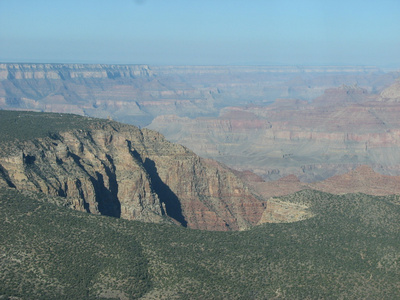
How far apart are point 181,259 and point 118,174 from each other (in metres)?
40.2

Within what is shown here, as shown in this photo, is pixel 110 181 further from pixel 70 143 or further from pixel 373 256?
pixel 373 256

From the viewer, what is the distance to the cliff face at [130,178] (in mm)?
89625

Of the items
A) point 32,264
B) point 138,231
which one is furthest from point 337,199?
point 32,264

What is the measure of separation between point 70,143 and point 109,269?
4243 cm

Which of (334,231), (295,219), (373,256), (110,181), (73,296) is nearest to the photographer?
(73,296)

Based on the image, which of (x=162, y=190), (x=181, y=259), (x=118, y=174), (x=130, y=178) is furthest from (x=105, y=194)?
(x=181, y=259)

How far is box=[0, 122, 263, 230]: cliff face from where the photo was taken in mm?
89625

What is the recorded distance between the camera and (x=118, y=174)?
104688 millimetres

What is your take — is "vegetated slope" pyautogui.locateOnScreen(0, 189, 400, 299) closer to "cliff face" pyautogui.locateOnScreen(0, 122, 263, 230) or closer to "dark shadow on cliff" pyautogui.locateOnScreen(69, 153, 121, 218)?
"cliff face" pyautogui.locateOnScreen(0, 122, 263, 230)

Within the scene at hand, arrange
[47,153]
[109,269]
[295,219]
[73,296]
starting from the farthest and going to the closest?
[47,153] → [295,219] → [109,269] → [73,296]

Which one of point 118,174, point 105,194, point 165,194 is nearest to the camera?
point 105,194

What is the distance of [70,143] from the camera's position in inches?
4043

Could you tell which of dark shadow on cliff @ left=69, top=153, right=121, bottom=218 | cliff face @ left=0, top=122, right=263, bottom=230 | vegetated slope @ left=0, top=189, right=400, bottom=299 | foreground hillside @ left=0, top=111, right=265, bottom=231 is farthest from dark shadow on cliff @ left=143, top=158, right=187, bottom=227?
vegetated slope @ left=0, top=189, right=400, bottom=299

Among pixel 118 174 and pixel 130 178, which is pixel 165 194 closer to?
pixel 118 174
